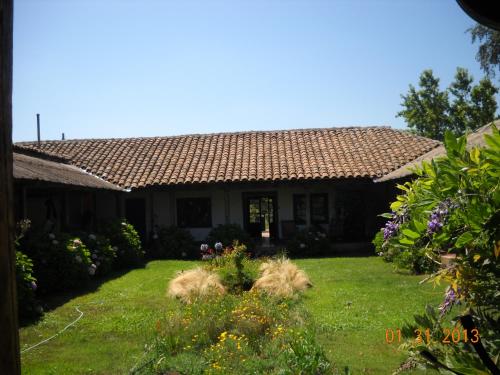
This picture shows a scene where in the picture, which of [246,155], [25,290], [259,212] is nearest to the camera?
[25,290]

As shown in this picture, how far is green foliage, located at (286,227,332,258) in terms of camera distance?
1617cm

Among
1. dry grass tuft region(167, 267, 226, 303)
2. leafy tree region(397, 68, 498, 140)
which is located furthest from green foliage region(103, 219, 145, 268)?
leafy tree region(397, 68, 498, 140)

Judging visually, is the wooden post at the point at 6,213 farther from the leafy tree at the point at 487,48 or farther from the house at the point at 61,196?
the leafy tree at the point at 487,48

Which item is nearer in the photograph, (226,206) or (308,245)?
(308,245)

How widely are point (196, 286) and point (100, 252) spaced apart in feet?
16.4

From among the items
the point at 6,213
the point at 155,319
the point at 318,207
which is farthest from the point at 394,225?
the point at 318,207

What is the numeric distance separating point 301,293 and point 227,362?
4.27 m

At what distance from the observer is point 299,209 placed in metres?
18.3

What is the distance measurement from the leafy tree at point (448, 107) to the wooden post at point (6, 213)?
34.1 m

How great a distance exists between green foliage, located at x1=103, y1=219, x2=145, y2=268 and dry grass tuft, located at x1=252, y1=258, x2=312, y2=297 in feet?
18.9

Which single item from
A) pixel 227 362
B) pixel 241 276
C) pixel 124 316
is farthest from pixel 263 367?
pixel 241 276

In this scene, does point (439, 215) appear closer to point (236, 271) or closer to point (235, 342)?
point (235, 342)

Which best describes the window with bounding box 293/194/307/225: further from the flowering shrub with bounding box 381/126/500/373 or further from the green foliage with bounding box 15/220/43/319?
the flowering shrub with bounding box 381/126/500/373

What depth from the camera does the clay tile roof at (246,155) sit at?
55.8 feet
